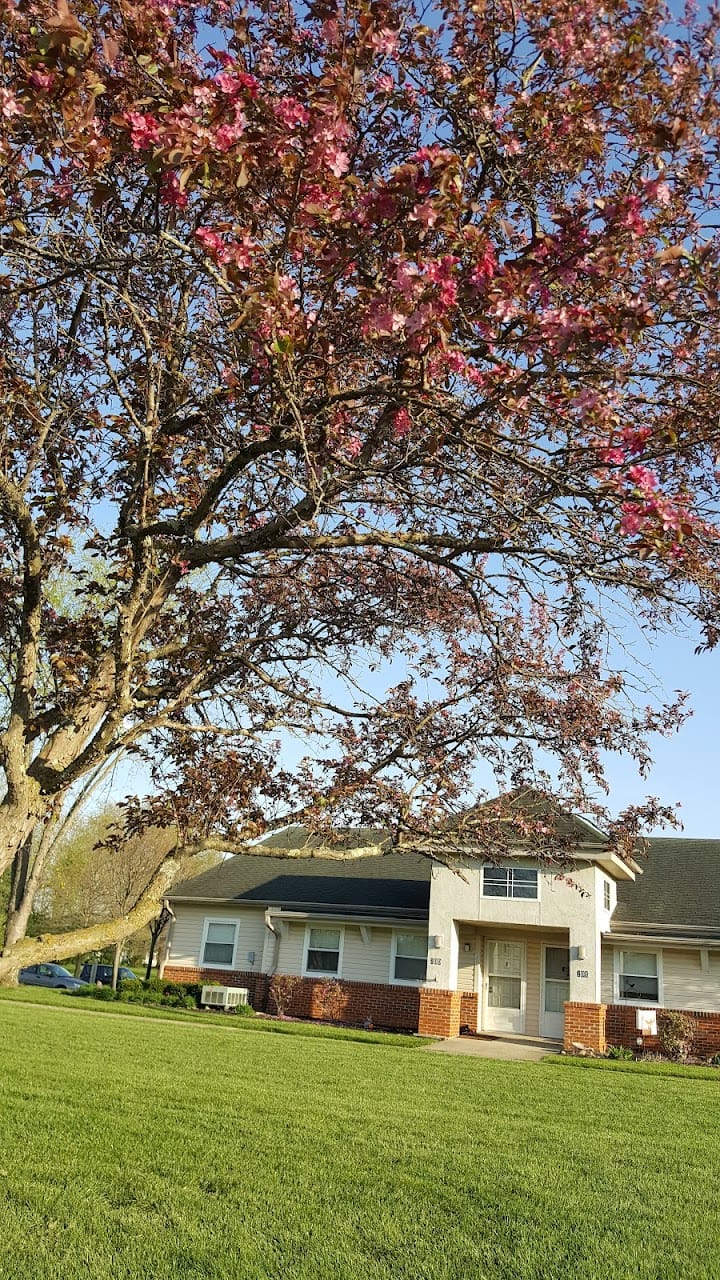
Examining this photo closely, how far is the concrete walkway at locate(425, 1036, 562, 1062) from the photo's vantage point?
15.8m

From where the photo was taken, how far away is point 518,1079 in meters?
11.6

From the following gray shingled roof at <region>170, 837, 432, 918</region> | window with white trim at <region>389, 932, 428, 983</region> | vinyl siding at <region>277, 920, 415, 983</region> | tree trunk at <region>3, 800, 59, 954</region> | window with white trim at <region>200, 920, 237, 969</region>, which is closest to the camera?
tree trunk at <region>3, 800, 59, 954</region>

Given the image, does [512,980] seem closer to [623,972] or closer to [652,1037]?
[623,972]

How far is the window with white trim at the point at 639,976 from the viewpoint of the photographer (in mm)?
19234

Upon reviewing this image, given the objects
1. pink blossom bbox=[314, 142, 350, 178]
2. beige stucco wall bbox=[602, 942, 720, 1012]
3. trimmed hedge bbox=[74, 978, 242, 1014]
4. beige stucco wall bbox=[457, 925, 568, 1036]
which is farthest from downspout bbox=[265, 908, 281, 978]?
pink blossom bbox=[314, 142, 350, 178]

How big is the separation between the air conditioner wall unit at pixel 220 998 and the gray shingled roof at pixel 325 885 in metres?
2.40

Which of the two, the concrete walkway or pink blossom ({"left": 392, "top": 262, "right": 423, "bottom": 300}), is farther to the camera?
the concrete walkway

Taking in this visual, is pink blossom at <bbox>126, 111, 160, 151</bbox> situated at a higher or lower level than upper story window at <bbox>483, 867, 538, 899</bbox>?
higher

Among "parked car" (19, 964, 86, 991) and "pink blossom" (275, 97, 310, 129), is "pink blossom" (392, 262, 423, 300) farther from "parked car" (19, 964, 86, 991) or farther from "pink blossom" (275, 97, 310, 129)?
"parked car" (19, 964, 86, 991)

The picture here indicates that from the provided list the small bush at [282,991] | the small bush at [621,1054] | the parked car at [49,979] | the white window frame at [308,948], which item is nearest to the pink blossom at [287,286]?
the small bush at [621,1054]

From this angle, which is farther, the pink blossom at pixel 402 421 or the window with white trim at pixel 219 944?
the window with white trim at pixel 219 944

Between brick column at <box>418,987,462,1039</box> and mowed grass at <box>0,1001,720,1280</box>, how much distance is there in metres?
8.97

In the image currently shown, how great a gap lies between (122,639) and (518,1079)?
9621 millimetres

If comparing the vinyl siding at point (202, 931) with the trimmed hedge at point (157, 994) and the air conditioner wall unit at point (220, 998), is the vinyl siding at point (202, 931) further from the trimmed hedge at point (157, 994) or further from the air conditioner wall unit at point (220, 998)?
the air conditioner wall unit at point (220, 998)
